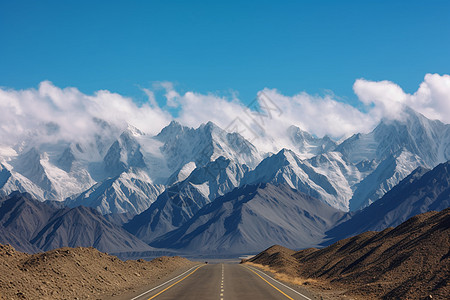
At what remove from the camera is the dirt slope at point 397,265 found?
40.2 m

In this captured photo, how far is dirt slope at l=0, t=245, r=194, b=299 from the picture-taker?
3866 cm

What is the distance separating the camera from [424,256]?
5166cm

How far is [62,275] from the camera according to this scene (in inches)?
1816

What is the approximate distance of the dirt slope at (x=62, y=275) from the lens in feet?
127

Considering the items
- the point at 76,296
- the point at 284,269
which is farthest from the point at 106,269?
the point at 284,269

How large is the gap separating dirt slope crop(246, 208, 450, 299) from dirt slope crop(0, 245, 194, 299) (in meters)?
22.3

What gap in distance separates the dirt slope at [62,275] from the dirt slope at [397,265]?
73.0 ft

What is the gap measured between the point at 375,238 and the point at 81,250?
43344mm

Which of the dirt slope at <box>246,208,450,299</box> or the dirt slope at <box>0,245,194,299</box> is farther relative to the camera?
the dirt slope at <box>246,208,450,299</box>

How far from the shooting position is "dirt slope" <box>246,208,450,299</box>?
4022 cm

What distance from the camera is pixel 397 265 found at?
5325 cm

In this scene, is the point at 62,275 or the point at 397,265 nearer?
the point at 62,275

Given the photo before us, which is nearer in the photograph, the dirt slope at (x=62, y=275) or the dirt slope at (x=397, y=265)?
the dirt slope at (x=62, y=275)

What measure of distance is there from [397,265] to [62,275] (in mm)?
31283
